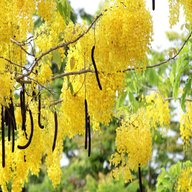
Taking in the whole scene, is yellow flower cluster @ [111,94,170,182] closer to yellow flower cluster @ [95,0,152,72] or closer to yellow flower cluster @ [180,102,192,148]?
yellow flower cluster @ [180,102,192,148]

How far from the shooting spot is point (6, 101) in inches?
147

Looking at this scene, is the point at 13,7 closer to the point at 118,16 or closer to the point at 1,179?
the point at 118,16

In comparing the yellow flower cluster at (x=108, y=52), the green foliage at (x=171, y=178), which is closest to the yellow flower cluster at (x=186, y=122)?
the green foliage at (x=171, y=178)

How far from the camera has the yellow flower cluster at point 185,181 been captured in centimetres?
584

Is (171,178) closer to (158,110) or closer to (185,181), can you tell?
(185,181)

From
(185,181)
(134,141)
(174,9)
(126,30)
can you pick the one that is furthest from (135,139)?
(126,30)

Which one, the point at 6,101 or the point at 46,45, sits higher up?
the point at 46,45

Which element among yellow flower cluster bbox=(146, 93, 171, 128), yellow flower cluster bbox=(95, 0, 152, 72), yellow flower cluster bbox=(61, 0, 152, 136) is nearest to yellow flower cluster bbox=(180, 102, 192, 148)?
yellow flower cluster bbox=(146, 93, 171, 128)

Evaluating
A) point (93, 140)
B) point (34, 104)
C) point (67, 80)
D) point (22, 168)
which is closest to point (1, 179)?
point (22, 168)

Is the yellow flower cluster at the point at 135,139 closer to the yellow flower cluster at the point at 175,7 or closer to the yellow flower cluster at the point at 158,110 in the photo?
the yellow flower cluster at the point at 158,110

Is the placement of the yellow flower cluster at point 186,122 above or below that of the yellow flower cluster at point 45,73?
below

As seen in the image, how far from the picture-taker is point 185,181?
5.84 m

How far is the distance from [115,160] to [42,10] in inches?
81.5

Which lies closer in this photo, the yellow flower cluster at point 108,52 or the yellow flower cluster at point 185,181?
the yellow flower cluster at point 108,52
